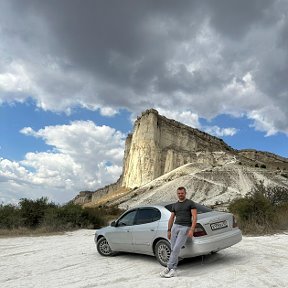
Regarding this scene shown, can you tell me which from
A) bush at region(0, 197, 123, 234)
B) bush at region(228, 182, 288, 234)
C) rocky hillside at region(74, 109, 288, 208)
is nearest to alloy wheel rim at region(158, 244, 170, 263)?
bush at region(228, 182, 288, 234)

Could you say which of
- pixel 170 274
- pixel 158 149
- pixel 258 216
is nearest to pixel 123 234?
pixel 170 274

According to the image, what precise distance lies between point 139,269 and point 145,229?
3.46 ft

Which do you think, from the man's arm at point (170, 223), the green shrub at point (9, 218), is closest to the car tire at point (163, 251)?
the man's arm at point (170, 223)

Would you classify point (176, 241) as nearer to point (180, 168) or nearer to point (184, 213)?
point (184, 213)

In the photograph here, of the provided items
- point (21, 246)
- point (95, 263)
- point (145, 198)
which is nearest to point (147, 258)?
point (95, 263)

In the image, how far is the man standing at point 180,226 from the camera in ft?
27.6

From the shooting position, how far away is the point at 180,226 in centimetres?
862

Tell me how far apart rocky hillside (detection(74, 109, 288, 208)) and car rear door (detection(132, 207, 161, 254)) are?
4941 cm

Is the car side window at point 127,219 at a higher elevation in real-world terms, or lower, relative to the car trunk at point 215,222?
higher

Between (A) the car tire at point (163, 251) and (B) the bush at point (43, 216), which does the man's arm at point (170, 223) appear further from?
(B) the bush at point (43, 216)

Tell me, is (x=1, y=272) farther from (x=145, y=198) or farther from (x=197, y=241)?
(x=145, y=198)

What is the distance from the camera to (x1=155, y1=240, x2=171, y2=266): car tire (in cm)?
933

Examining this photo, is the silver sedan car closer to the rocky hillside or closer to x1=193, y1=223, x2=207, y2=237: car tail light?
x1=193, y1=223, x2=207, y2=237: car tail light

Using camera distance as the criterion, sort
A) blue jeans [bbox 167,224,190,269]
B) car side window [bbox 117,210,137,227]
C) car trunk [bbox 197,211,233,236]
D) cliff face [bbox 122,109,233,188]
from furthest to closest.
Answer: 1. cliff face [bbox 122,109,233,188]
2. car side window [bbox 117,210,137,227]
3. car trunk [bbox 197,211,233,236]
4. blue jeans [bbox 167,224,190,269]
